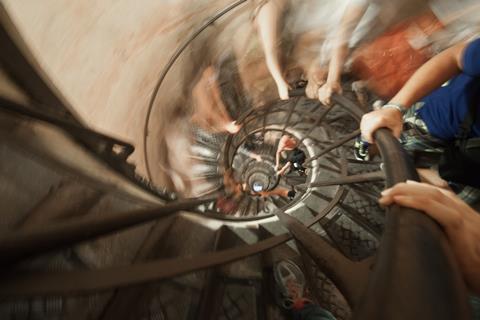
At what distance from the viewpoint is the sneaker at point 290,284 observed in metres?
1.72

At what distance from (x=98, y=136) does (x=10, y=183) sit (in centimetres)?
66

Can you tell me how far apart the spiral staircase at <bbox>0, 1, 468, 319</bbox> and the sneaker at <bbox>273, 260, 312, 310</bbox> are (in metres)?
0.07

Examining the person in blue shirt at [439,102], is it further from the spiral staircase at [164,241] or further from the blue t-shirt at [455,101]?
the spiral staircase at [164,241]

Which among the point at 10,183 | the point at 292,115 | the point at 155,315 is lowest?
the point at 292,115

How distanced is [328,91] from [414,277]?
2425 mm

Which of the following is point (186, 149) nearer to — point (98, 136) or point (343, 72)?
point (98, 136)

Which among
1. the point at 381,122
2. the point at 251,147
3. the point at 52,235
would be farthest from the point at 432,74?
the point at 251,147

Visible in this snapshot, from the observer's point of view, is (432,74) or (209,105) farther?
(209,105)

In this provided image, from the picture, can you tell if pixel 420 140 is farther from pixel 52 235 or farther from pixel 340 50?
pixel 52 235

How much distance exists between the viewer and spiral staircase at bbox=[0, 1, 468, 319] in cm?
42

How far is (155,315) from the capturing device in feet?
3.60

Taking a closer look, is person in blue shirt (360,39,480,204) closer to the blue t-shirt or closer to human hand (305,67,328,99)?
the blue t-shirt

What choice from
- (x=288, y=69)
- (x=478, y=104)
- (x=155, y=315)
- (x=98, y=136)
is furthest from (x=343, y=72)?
(x=155, y=315)

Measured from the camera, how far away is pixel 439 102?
1.79m
